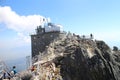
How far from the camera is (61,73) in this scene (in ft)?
151

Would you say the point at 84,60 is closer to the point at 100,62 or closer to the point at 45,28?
the point at 100,62

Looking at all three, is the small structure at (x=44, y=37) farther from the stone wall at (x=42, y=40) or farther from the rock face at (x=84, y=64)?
the rock face at (x=84, y=64)

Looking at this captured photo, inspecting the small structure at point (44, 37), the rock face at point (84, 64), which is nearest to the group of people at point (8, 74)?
the rock face at point (84, 64)

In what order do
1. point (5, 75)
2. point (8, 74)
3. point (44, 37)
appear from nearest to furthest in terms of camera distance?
point (5, 75)
point (8, 74)
point (44, 37)

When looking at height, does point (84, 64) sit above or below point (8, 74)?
below

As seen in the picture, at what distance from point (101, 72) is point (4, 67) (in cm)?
2459

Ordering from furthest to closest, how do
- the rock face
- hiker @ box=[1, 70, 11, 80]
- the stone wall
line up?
the stone wall → the rock face → hiker @ box=[1, 70, 11, 80]

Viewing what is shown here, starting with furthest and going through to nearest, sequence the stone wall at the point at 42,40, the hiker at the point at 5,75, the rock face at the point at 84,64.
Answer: the stone wall at the point at 42,40, the rock face at the point at 84,64, the hiker at the point at 5,75

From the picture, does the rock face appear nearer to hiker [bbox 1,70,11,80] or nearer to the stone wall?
the stone wall

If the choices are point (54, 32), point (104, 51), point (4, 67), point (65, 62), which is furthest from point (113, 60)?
point (4, 67)

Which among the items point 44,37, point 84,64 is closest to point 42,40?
point 44,37

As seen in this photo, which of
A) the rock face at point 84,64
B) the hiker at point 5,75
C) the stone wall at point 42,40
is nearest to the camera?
the hiker at point 5,75

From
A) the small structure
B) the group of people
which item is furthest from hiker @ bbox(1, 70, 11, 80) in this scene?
the small structure

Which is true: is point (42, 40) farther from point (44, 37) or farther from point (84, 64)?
point (84, 64)
